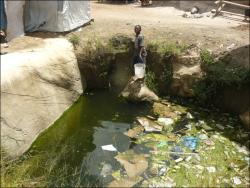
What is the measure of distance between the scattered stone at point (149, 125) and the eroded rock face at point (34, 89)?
5.98 feet

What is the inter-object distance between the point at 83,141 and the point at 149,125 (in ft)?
4.73

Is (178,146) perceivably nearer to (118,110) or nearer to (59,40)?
(118,110)

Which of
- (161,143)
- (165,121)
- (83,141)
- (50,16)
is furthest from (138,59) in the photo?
(50,16)

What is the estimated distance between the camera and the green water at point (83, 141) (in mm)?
6477

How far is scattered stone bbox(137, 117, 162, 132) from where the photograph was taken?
7875mm

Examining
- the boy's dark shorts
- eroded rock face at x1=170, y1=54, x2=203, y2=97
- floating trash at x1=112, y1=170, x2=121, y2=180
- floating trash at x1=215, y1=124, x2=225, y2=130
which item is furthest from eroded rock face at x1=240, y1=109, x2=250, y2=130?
floating trash at x1=112, y1=170, x2=121, y2=180

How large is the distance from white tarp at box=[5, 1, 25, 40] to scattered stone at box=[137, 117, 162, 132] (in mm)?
3731

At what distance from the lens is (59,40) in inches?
365

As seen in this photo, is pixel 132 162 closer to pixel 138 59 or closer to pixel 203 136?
pixel 203 136

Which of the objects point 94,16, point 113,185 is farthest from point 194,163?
point 94,16

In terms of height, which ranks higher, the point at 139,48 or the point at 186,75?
the point at 139,48

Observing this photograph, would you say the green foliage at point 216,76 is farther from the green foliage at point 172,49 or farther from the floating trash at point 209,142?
Result: the floating trash at point 209,142

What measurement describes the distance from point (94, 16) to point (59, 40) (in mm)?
2428

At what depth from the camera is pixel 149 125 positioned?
8.04 meters
